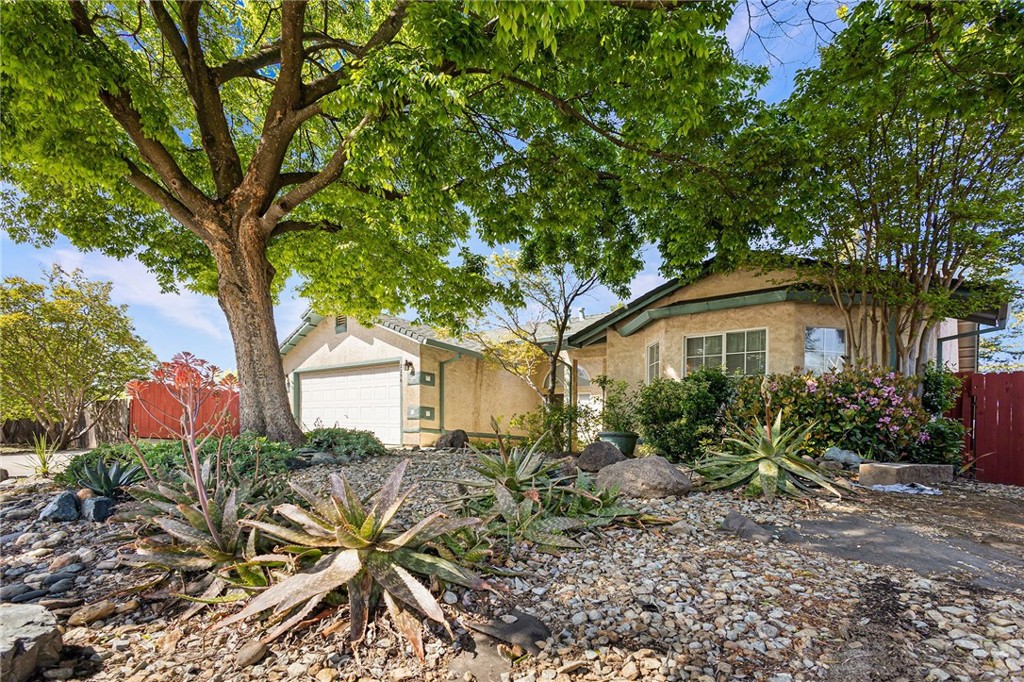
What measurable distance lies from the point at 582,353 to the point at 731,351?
4.85 m

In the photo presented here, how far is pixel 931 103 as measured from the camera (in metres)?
4.98

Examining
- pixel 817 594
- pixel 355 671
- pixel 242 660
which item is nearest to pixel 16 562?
pixel 242 660

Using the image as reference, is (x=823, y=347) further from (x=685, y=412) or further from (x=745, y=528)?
(x=745, y=528)

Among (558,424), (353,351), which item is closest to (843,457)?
(558,424)

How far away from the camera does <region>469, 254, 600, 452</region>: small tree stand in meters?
9.84

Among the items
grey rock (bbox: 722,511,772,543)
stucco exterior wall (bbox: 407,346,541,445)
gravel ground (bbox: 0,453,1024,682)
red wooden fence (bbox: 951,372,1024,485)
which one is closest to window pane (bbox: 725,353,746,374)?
red wooden fence (bbox: 951,372,1024,485)

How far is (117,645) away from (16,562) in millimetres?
1470

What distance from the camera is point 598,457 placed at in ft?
20.3

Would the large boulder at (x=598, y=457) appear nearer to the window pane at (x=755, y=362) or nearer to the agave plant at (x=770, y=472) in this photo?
the agave plant at (x=770, y=472)

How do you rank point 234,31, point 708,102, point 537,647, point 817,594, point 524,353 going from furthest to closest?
1. point 524,353
2. point 234,31
3. point 708,102
4. point 817,594
5. point 537,647

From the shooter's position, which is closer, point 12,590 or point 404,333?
point 12,590

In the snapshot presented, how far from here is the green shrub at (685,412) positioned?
7.16 meters

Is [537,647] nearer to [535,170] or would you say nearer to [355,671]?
[355,671]

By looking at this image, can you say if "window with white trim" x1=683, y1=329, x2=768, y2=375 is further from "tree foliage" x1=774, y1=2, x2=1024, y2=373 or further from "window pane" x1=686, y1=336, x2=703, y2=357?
"tree foliage" x1=774, y1=2, x2=1024, y2=373
